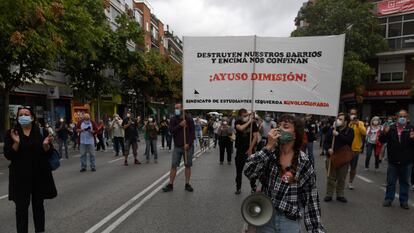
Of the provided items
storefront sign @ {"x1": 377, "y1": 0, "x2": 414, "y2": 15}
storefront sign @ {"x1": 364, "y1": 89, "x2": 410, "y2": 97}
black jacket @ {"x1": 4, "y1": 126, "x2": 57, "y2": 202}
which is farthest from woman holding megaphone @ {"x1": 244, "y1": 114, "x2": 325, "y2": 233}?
storefront sign @ {"x1": 377, "y1": 0, "x2": 414, "y2": 15}

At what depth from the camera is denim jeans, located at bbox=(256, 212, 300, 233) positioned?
9.97 feet

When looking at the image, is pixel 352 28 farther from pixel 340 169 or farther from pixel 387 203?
pixel 387 203

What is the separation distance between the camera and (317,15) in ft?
104

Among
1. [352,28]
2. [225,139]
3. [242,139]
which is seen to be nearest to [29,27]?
[225,139]

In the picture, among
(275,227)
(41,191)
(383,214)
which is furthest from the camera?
(383,214)

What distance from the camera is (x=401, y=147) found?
23.2ft

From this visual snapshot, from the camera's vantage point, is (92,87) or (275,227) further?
(92,87)

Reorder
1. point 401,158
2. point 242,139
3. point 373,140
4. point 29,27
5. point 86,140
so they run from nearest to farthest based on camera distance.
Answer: point 401,158 → point 242,139 → point 86,140 → point 373,140 → point 29,27

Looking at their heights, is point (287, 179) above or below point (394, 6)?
below

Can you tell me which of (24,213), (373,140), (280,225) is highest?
(280,225)

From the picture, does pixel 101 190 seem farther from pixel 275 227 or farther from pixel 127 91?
pixel 127 91

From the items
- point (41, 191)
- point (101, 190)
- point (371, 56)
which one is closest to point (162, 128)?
point (101, 190)

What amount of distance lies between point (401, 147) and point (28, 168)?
5955 millimetres

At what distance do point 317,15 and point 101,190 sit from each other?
27.4 m
